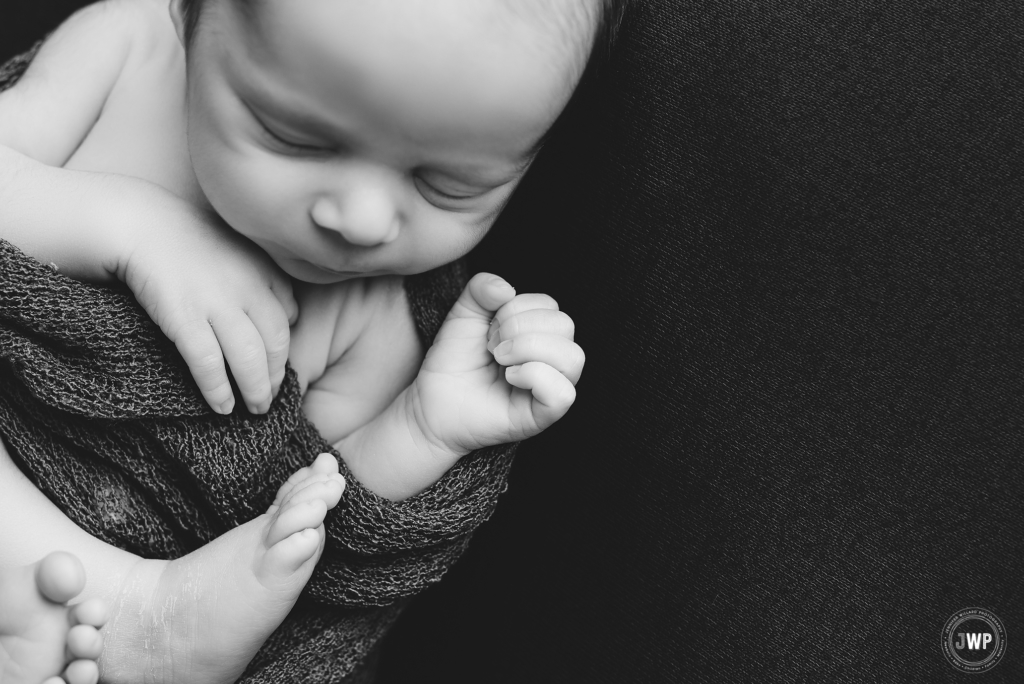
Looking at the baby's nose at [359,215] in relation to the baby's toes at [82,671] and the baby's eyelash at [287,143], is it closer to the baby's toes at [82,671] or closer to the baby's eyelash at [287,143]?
the baby's eyelash at [287,143]

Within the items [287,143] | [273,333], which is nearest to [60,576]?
[273,333]

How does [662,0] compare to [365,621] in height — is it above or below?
above

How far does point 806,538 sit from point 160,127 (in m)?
0.71

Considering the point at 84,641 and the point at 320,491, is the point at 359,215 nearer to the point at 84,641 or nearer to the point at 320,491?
the point at 320,491

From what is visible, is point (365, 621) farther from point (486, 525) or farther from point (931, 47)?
point (931, 47)

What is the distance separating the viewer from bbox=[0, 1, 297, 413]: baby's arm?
2.57 feet

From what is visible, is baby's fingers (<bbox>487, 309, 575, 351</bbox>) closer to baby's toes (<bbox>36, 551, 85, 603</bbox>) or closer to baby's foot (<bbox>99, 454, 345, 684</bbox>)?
baby's foot (<bbox>99, 454, 345, 684</bbox>)

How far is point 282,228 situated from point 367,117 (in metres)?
0.13

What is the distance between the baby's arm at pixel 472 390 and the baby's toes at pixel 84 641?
0.88 ft

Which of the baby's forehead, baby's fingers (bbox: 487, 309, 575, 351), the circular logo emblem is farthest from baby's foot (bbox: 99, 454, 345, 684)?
the circular logo emblem

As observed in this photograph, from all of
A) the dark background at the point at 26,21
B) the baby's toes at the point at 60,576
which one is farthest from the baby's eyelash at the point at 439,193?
the dark background at the point at 26,21

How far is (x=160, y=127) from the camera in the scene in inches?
35.4

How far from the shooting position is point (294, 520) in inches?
29.3

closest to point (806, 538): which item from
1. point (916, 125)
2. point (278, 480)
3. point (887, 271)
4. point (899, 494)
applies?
point (899, 494)
